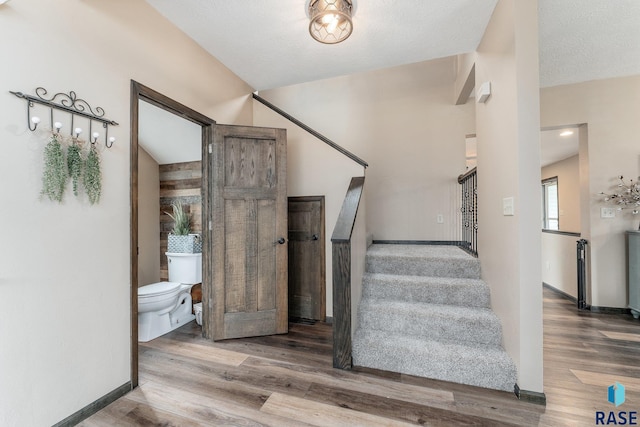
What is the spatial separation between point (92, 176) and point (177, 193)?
83.0 inches

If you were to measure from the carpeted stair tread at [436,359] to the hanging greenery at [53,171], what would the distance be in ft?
6.89

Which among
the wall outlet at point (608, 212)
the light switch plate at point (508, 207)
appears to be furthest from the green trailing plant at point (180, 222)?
the wall outlet at point (608, 212)

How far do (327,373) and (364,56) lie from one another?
277 cm

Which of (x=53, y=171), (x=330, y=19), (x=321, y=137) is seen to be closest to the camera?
(x=53, y=171)

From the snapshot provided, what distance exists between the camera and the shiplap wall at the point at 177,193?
3.48 meters

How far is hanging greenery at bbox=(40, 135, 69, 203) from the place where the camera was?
1377mm

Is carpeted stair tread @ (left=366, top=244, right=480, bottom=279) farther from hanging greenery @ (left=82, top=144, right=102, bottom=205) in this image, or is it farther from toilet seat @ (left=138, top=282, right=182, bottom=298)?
hanging greenery @ (left=82, top=144, right=102, bottom=205)

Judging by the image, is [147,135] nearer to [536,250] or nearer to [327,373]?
[327,373]

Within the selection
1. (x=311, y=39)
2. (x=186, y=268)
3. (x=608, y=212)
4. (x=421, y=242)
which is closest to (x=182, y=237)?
(x=186, y=268)

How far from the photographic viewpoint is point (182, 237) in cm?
326

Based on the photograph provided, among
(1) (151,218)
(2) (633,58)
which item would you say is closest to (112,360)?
(1) (151,218)

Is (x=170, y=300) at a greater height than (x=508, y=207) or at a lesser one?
lesser

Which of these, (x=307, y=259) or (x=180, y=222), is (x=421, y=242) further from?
(x=180, y=222)

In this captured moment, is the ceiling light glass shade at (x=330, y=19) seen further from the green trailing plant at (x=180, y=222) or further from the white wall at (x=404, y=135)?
the green trailing plant at (x=180, y=222)
